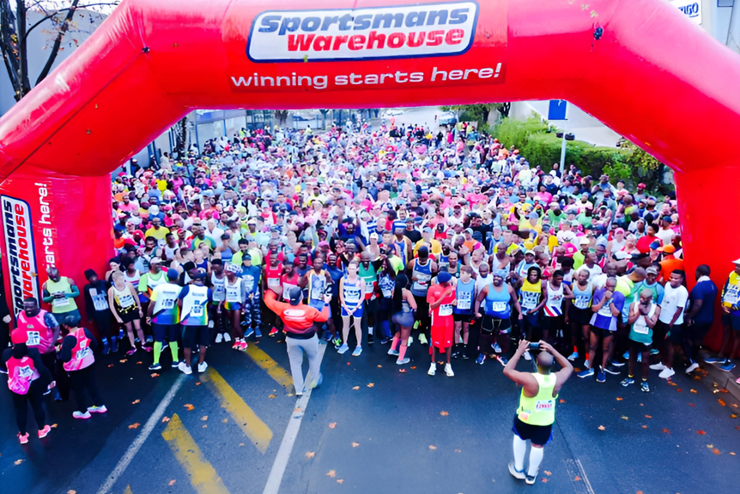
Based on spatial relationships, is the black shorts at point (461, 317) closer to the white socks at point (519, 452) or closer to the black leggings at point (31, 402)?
the white socks at point (519, 452)

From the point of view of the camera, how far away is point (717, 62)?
5379 millimetres

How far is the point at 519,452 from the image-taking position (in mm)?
4887

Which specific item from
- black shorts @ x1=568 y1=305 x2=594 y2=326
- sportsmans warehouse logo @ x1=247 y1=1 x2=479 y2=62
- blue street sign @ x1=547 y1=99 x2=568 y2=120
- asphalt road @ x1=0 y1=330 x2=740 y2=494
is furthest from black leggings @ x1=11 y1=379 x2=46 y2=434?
blue street sign @ x1=547 y1=99 x2=568 y2=120

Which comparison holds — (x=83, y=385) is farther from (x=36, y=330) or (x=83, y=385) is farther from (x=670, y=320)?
(x=670, y=320)

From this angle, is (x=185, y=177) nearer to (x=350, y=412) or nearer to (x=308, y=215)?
(x=308, y=215)

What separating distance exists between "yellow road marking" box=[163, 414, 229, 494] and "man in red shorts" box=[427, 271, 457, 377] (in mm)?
3091

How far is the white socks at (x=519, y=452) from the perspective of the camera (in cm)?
484

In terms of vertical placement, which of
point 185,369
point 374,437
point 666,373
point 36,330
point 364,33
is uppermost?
point 364,33

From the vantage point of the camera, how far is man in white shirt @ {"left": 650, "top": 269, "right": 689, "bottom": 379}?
641cm

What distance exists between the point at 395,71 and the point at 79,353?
189 inches

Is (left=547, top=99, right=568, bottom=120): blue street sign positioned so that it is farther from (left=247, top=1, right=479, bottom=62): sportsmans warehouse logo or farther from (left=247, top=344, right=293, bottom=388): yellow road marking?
(left=247, top=344, right=293, bottom=388): yellow road marking

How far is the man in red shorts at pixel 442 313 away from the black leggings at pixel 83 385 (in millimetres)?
4227

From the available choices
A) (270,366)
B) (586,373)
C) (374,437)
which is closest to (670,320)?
(586,373)

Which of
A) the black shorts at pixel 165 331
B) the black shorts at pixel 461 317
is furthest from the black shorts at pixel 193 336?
the black shorts at pixel 461 317
